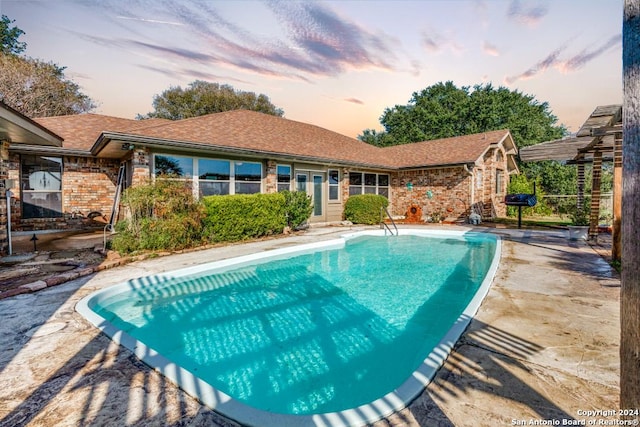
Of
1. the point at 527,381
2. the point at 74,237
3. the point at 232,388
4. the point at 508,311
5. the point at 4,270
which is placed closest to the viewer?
the point at 527,381

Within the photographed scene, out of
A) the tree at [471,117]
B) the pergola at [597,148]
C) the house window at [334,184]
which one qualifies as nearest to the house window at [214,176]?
the house window at [334,184]

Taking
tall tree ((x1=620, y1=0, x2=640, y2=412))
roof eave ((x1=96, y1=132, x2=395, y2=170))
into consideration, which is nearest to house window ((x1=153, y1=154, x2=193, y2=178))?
roof eave ((x1=96, y1=132, x2=395, y2=170))

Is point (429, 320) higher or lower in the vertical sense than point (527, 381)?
lower

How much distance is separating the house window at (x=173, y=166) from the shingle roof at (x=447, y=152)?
1080 centimetres

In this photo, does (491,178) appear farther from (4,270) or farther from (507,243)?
(4,270)

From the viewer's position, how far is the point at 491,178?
1622 centimetres

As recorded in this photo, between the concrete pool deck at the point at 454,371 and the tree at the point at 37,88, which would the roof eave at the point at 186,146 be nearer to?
the concrete pool deck at the point at 454,371

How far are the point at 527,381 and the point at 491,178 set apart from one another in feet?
53.1

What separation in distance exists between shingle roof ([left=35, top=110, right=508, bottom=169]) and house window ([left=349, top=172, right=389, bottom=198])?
2.77ft

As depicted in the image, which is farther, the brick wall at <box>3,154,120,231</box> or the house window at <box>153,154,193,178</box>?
the brick wall at <box>3,154,120,231</box>

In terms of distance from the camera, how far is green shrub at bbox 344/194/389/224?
14.0 m

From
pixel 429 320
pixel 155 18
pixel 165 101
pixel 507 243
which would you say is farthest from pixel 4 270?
pixel 165 101

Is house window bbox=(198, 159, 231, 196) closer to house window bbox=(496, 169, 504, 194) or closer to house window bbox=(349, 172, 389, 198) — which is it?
house window bbox=(349, 172, 389, 198)

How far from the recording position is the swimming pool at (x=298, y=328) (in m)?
2.63
